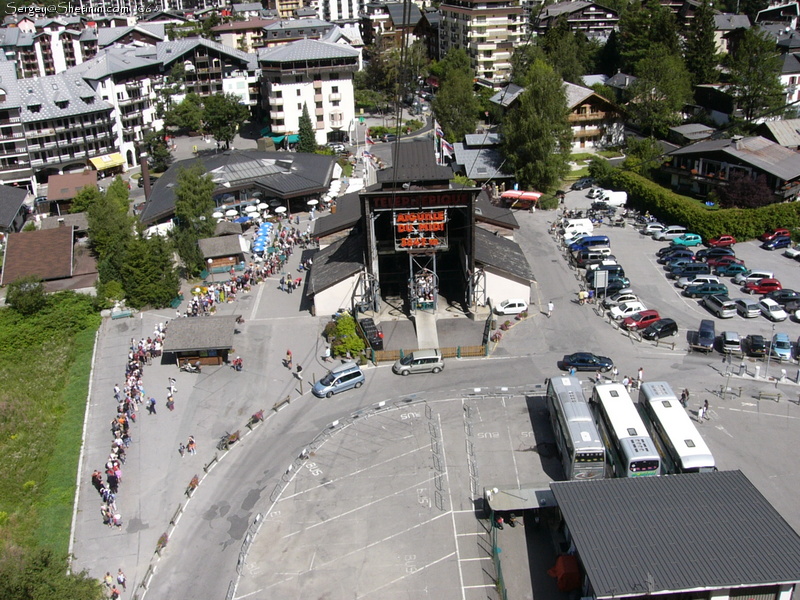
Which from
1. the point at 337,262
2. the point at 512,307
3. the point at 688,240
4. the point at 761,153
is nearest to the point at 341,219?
the point at 337,262

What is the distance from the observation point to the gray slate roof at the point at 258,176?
7331 cm

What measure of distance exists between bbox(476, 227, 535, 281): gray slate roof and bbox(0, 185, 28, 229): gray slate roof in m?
47.0

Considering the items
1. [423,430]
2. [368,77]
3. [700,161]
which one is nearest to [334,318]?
[423,430]

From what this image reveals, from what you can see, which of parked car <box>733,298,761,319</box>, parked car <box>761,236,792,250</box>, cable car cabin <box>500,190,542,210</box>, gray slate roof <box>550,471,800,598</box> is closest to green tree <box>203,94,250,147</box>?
Answer: cable car cabin <box>500,190,542,210</box>

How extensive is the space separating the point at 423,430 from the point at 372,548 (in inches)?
349

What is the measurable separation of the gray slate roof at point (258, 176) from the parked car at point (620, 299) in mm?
34365

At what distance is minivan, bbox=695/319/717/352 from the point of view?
152ft

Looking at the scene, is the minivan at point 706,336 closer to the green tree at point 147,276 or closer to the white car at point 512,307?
the white car at point 512,307

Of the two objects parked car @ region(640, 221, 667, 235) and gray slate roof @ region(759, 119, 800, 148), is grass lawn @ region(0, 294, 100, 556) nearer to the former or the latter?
parked car @ region(640, 221, 667, 235)

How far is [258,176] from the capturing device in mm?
76938

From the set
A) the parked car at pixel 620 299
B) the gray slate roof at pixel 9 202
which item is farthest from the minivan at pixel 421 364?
the gray slate roof at pixel 9 202

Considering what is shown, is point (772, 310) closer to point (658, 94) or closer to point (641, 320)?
point (641, 320)

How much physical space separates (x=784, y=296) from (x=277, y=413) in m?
36.2

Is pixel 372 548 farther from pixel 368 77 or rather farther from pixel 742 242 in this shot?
pixel 368 77
